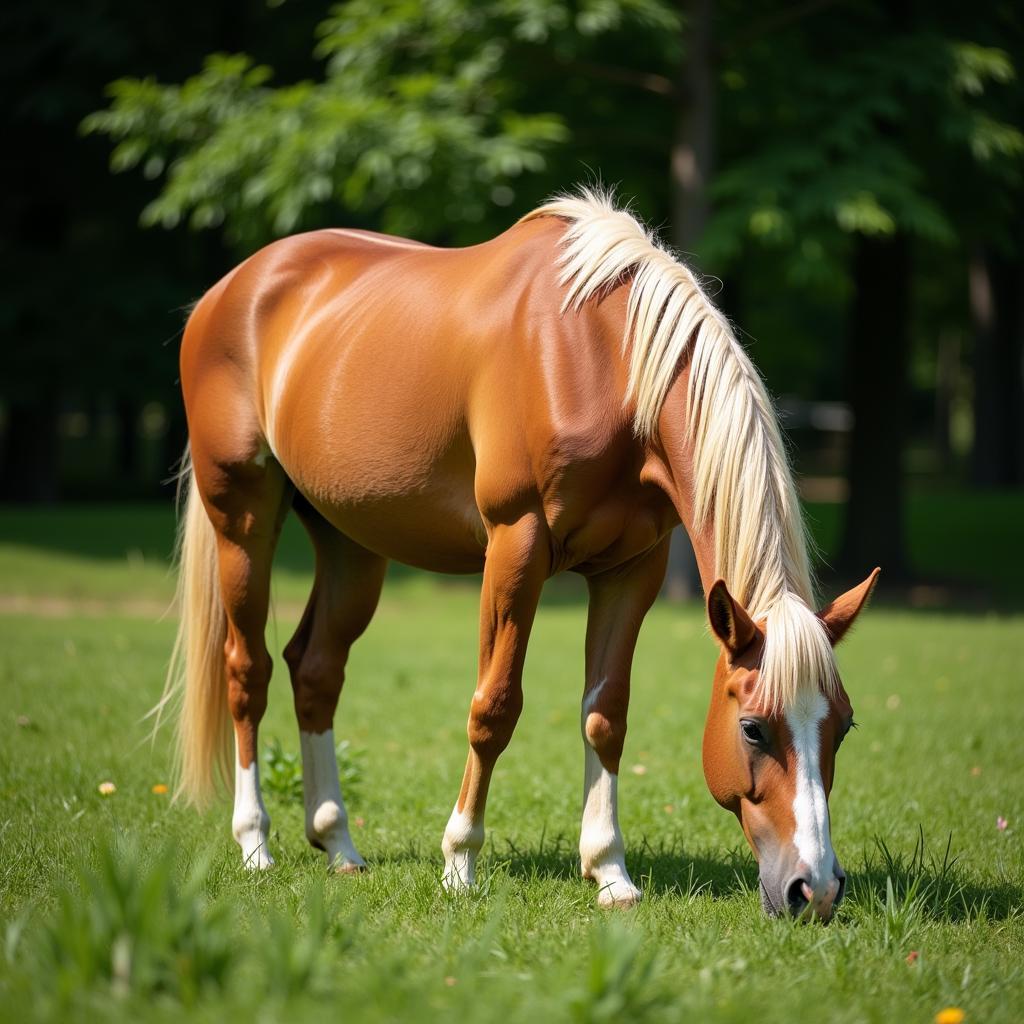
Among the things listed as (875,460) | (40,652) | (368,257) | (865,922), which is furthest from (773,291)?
(865,922)

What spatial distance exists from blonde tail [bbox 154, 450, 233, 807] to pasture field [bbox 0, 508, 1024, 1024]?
22 centimetres

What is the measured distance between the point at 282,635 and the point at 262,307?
673 cm

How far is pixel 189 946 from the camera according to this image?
2.66 metres

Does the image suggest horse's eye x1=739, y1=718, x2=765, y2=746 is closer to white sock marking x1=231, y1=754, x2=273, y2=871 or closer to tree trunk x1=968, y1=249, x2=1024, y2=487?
white sock marking x1=231, y1=754, x2=273, y2=871

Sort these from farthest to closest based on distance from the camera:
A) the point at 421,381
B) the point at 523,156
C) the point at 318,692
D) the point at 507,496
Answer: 1. the point at 523,156
2. the point at 318,692
3. the point at 421,381
4. the point at 507,496

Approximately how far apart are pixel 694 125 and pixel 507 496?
10.4 m

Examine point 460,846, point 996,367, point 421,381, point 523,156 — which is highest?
point 523,156

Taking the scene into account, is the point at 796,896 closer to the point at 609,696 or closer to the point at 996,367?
the point at 609,696

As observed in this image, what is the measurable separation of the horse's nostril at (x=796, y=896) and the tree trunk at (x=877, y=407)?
12.4 meters

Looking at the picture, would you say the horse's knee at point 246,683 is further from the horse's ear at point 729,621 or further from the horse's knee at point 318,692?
the horse's ear at point 729,621

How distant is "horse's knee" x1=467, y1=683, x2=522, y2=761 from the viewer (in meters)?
4.06

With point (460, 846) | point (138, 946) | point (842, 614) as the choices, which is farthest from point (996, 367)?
point (138, 946)

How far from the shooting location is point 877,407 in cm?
1584

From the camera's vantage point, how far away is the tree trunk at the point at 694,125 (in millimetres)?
13227
